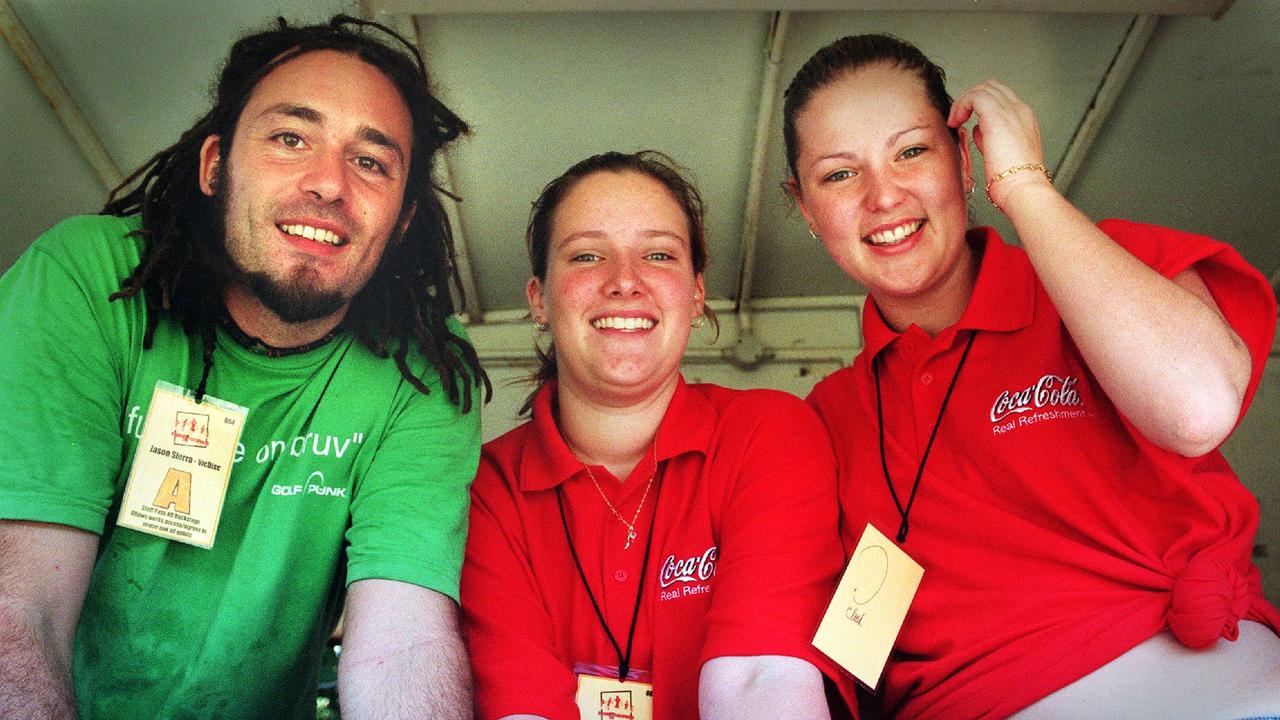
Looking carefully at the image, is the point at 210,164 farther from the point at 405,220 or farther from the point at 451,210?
the point at 451,210

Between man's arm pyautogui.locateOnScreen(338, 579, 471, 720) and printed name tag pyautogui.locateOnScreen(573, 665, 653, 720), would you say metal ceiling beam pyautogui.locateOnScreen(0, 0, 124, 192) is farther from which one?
printed name tag pyautogui.locateOnScreen(573, 665, 653, 720)

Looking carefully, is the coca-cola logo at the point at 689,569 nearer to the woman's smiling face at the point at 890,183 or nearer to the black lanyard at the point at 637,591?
the black lanyard at the point at 637,591

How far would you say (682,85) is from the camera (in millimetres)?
2518

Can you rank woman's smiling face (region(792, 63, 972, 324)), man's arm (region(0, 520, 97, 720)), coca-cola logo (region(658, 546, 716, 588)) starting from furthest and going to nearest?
woman's smiling face (region(792, 63, 972, 324)) → coca-cola logo (region(658, 546, 716, 588)) → man's arm (region(0, 520, 97, 720))

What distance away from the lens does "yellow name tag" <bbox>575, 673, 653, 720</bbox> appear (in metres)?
1.67

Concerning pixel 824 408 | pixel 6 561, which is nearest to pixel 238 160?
pixel 6 561

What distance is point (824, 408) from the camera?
6.98ft

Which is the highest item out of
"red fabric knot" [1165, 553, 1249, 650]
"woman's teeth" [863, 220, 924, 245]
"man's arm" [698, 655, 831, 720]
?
"woman's teeth" [863, 220, 924, 245]

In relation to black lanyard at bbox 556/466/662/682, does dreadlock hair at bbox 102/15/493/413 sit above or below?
above

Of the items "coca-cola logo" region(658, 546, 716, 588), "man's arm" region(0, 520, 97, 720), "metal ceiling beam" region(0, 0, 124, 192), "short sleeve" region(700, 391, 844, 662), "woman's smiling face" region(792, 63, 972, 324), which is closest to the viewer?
"man's arm" region(0, 520, 97, 720)

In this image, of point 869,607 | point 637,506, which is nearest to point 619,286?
point 637,506

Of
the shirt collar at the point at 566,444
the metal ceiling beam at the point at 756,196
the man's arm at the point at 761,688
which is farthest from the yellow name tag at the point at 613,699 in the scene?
the metal ceiling beam at the point at 756,196

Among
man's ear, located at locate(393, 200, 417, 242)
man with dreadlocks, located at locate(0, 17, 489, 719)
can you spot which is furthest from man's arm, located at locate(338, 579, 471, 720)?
man's ear, located at locate(393, 200, 417, 242)

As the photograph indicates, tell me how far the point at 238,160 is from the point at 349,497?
2.32 feet
